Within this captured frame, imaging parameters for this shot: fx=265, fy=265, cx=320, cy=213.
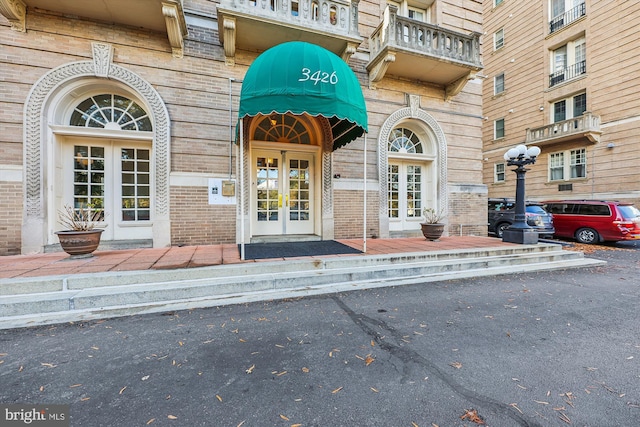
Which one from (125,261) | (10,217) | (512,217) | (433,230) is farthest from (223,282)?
(512,217)

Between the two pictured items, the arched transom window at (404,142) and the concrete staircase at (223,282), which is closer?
the concrete staircase at (223,282)

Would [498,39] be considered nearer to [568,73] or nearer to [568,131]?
[568,73]

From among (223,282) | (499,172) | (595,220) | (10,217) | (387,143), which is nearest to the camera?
(223,282)

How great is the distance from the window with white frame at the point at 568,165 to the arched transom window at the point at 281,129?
1705 cm

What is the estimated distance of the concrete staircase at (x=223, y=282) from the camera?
363 cm

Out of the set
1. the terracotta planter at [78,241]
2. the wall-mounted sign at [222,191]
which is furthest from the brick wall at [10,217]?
the wall-mounted sign at [222,191]

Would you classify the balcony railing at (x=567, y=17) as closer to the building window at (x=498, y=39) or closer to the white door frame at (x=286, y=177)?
the building window at (x=498, y=39)

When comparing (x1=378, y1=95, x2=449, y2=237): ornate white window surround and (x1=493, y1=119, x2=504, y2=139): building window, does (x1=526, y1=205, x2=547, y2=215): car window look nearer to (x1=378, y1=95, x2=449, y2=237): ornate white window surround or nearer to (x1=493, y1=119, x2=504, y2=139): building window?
(x1=378, y1=95, x2=449, y2=237): ornate white window surround

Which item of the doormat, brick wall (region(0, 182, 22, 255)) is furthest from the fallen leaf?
brick wall (region(0, 182, 22, 255))

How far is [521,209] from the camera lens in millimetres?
7688

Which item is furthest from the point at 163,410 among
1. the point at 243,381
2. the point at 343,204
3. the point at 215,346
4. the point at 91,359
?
the point at 343,204

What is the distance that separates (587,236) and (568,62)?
40.6 ft

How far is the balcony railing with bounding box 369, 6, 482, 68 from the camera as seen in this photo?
25.9 feet

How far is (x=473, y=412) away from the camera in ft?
6.37
